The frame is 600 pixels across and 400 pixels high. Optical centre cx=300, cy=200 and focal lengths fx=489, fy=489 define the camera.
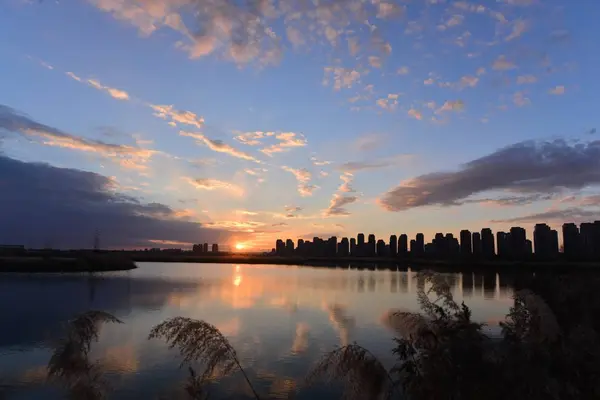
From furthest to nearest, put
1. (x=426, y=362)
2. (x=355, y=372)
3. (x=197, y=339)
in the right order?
(x=426, y=362) < (x=355, y=372) < (x=197, y=339)

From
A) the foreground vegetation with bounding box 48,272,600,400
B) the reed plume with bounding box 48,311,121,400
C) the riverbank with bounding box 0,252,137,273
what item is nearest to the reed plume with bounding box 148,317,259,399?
the foreground vegetation with bounding box 48,272,600,400

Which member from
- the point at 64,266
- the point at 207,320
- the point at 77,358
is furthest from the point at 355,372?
the point at 64,266

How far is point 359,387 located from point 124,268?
149 m

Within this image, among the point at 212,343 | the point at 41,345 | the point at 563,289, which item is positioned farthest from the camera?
the point at 41,345

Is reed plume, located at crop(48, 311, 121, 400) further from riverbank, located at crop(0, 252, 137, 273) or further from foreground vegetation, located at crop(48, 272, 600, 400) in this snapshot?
riverbank, located at crop(0, 252, 137, 273)

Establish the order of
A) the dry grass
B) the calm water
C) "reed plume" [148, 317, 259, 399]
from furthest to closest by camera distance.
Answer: the calm water, the dry grass, "reed plume" [148, 317, 259, 399]

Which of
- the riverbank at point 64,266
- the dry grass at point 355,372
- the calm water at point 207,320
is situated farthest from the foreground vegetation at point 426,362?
the riverbank at point 64,266

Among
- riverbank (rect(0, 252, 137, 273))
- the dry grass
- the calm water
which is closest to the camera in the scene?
the dry grass

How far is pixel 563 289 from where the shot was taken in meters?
22.0

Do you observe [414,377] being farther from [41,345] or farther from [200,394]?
[41,345]

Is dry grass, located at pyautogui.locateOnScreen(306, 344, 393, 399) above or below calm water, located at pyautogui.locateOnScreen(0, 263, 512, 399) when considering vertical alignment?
above

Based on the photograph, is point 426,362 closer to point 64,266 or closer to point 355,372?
point 355,372

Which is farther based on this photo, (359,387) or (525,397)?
(525,397)

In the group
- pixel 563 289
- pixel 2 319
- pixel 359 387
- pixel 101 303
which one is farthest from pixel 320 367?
pixel 101 303
